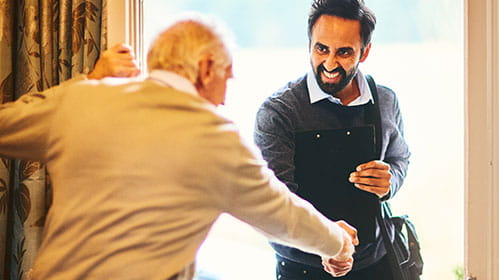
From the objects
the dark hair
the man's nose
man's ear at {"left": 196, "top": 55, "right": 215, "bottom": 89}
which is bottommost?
man's ear at {"left": 196, "top": 55, "right": 215, "bottom": 89}

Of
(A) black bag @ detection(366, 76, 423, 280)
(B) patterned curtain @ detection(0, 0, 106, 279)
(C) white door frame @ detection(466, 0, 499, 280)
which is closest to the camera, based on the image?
(C) white door frame @ detection(466, 0, 499, 280)

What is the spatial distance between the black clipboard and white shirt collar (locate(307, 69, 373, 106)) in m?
0.08

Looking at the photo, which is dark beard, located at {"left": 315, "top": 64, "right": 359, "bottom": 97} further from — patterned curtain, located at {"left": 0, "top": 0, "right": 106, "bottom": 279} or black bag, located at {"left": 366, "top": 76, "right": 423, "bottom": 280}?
patterned curtain, located at {"left": 0, "top": 0, "right": 106, "bottom": 279}

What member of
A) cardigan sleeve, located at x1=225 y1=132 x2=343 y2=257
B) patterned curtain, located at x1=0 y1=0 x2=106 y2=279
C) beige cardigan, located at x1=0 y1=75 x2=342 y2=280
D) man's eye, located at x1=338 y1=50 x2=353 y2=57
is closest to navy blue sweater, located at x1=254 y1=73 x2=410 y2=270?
man's eye, located at x1=338 y1=50 x2=353 y2=57

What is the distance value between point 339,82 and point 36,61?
38.0 inches

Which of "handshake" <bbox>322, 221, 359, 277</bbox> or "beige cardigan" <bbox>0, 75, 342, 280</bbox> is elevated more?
"beige cardigan" <bbox>0, 75, 342, 280</bbox>

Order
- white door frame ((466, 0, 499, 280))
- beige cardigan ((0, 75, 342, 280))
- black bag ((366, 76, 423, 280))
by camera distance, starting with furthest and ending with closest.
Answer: black bag ((366, 76, 423, 280)), white door frame ((466, 0, 499, 280)), beige cardigan ((0, 75, 342, 280))

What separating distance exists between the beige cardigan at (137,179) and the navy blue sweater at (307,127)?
17.5 inches

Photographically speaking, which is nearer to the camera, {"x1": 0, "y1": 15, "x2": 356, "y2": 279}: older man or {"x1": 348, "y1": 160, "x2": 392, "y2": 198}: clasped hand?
{"x1": 0, "y1": 15, "x2": 356, "y2": 279}: older man

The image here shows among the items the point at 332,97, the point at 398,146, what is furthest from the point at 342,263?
the point at 332,97

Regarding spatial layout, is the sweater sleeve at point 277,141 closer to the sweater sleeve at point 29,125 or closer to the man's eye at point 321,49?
the man's eye at point 321,49

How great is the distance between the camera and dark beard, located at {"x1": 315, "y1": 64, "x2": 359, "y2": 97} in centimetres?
183

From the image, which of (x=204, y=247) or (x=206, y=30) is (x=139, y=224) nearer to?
(x=206, y=30)

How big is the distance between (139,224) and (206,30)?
0.45m
